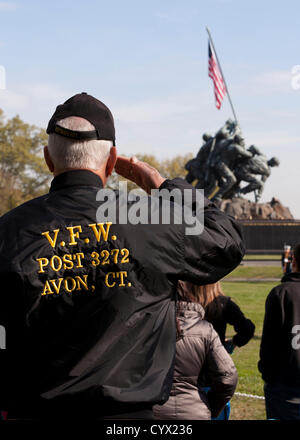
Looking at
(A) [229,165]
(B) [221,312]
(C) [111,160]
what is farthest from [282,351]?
(A) [229,165]

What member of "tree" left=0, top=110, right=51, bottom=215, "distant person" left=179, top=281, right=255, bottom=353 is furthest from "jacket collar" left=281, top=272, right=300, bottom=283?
"tree" left=0, top=110, right=51, bottom=215

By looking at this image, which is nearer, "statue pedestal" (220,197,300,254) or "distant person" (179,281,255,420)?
"distant person" (179,281,255,420)

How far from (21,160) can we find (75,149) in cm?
5328

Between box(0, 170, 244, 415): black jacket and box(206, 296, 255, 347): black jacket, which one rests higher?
box(0, 170, 244, 415): black jacket

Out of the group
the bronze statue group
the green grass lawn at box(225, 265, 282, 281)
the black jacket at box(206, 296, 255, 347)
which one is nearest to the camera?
the black jacket at box(206, 296, 255, 347)

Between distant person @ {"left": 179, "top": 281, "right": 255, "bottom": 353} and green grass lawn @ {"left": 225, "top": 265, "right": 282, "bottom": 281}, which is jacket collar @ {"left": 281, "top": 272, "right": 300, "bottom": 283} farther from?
green grass lawn @ {"left": 225, "top": 265, "right": 282, "bottom": 281}

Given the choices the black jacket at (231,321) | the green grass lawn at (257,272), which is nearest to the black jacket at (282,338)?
the black jacket at (231,321)

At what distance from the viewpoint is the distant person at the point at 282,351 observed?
3.67 meters

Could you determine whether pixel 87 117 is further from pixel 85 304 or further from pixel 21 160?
pixel 21 160

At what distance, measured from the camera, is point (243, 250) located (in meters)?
1.92

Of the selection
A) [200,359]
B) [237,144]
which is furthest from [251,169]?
[200,359]

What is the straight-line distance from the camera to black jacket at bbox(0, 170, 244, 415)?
1.71m

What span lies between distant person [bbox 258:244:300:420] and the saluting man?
2.00m
